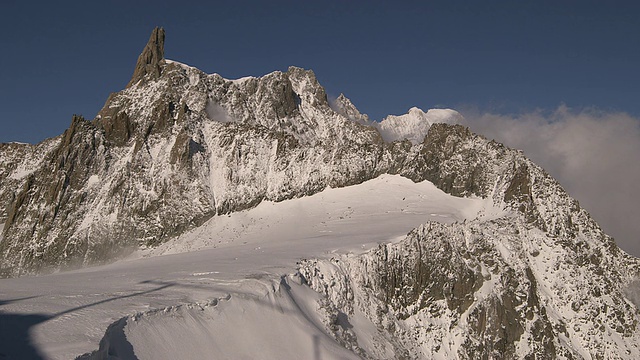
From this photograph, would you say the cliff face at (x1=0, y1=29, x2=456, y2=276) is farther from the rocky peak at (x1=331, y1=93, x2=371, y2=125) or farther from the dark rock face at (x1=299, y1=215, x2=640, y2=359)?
the rocky peak at (x1=331, y1=93, x2=371, y2=125)

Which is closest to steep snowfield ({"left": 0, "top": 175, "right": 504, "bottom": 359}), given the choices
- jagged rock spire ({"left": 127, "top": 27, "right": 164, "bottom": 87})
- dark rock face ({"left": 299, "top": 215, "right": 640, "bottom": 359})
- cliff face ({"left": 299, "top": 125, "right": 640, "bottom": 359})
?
cliff face ({"left": 299, "top": 125, "right": 640, "bottom": 359})

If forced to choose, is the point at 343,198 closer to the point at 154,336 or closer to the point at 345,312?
the point at 345,312

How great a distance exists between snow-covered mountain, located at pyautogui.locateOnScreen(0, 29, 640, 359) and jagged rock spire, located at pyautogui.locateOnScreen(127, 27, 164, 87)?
0.43 metres

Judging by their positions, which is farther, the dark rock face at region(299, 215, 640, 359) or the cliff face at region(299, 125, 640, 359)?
the dark rock face at region(299, 215, 640, 359)

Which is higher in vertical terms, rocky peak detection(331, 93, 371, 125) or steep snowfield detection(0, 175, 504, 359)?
rocky peak detection(331, 93, 371, 125)

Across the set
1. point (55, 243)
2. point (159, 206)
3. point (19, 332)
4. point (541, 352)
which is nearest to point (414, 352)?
point (541, 352)

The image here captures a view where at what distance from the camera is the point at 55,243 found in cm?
6512

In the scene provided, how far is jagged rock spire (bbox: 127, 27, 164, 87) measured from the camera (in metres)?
92.9

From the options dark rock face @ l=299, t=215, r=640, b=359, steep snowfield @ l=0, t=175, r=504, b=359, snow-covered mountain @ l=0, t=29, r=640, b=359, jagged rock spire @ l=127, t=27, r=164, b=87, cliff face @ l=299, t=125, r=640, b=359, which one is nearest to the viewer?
steep snowfield @ l=0, t=175, r=504, b=359

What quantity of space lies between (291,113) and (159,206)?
134ft

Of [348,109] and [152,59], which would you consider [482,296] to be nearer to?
[152,59]

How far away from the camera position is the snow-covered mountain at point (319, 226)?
30734mm

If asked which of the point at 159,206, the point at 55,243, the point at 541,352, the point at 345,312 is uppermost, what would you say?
the point at 159,206

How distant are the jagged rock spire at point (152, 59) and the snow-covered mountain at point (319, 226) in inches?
16.8
